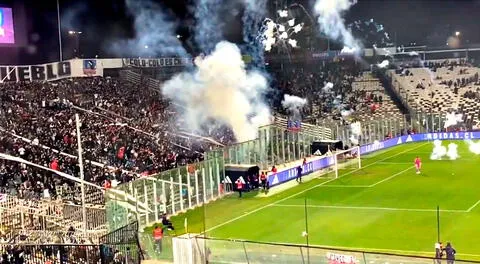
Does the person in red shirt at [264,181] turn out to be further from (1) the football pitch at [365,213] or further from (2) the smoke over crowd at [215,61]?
(2) the smoke over crowd at [215,61]

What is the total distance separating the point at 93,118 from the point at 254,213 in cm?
1966

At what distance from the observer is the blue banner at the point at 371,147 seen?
42.5 m

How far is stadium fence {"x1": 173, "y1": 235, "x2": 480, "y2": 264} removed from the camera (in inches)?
704

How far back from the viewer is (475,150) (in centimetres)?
5472

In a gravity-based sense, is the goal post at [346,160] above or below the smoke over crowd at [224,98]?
below

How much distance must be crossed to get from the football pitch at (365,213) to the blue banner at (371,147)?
113cm

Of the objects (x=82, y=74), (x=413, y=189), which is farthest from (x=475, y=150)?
(x=82, y=74)

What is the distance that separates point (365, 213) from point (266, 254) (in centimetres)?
1366

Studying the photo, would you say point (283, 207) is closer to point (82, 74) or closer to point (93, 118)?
point (93, 118)

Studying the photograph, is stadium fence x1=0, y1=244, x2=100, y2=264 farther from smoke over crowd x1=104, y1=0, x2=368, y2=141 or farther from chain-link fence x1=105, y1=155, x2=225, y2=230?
smoke over crowd x1=104, y1=0, x2=368, y2=141

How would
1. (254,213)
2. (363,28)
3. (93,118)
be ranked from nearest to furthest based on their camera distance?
(254,213) → (93,118) → (363,28)

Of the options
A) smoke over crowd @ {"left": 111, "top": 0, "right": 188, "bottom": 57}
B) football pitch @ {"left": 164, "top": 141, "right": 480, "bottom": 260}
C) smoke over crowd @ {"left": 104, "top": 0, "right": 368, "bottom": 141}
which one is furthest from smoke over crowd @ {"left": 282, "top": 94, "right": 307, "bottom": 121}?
football pitch @ {"left": 164, "top": 141, "right": 480, "bottom": 260}

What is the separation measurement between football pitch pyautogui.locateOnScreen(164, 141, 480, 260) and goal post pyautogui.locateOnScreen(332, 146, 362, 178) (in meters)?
0.56

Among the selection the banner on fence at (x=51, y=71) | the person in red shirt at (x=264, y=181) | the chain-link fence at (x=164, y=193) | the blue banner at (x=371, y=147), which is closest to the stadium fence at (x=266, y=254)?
the chain-link fence at (x=164, y=193)
